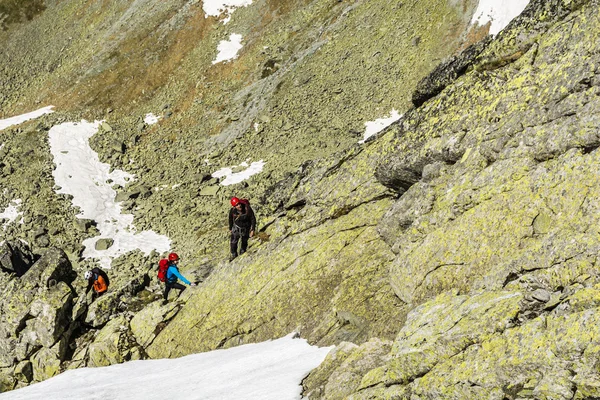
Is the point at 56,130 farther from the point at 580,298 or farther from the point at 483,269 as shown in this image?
the point at 580,298

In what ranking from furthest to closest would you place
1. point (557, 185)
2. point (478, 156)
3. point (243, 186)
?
point (243, 186) < point (478, 156) < point (557, 185)

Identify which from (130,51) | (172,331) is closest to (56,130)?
(130,51)

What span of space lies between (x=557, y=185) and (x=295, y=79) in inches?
1448

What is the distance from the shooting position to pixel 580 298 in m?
7.66

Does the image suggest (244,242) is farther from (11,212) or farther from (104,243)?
(11,212)

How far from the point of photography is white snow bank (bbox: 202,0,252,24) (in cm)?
5806

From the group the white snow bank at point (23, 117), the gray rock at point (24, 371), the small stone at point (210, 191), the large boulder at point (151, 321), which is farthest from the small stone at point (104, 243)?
the white snow bank at point (23, 117)

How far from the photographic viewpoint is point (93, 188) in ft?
134

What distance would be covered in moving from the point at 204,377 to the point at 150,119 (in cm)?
3850

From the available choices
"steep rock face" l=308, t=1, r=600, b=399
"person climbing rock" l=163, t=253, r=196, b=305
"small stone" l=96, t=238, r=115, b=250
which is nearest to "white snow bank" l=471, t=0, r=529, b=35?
"steep rock face" l=308, t=1, r=600, b=399

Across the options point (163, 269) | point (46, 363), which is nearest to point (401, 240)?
point (163, 269)

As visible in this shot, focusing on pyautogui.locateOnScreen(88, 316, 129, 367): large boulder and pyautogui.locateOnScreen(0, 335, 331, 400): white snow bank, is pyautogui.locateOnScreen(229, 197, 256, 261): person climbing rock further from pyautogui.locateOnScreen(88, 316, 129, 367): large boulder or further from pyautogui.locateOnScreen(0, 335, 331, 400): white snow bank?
pyautogui.locateOnScreen(88, 316, 129, 367): large boulder

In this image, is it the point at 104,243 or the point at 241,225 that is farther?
the point at 104,243

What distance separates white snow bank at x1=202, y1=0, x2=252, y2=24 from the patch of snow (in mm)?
16013
